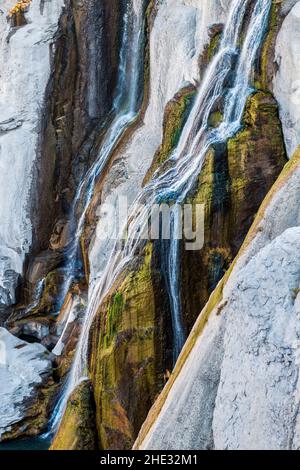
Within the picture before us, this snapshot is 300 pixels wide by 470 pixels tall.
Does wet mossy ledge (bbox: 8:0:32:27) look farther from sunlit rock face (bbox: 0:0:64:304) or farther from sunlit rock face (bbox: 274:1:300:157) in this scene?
sunlit rock face (bbox: 274:1:300:157)

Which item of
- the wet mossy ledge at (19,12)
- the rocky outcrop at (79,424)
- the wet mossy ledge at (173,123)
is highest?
the wet mossy ledge at (19,12)

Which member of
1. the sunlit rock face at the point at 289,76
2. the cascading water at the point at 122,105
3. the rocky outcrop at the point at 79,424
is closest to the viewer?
the rocky outcrop at the point at 79,424

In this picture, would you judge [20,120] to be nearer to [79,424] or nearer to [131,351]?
[131,351]

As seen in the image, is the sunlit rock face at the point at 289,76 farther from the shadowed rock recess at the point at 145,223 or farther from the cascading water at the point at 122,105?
the cascading water at the point at 122,105

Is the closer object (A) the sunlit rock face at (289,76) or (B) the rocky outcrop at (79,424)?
(B) the rocky outcrop at (79,424)

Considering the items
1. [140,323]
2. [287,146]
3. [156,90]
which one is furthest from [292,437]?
[156,90]

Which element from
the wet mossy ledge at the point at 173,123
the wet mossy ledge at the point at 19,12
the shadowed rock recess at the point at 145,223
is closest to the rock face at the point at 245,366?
the shadowed rock recess at the point at 145,223
